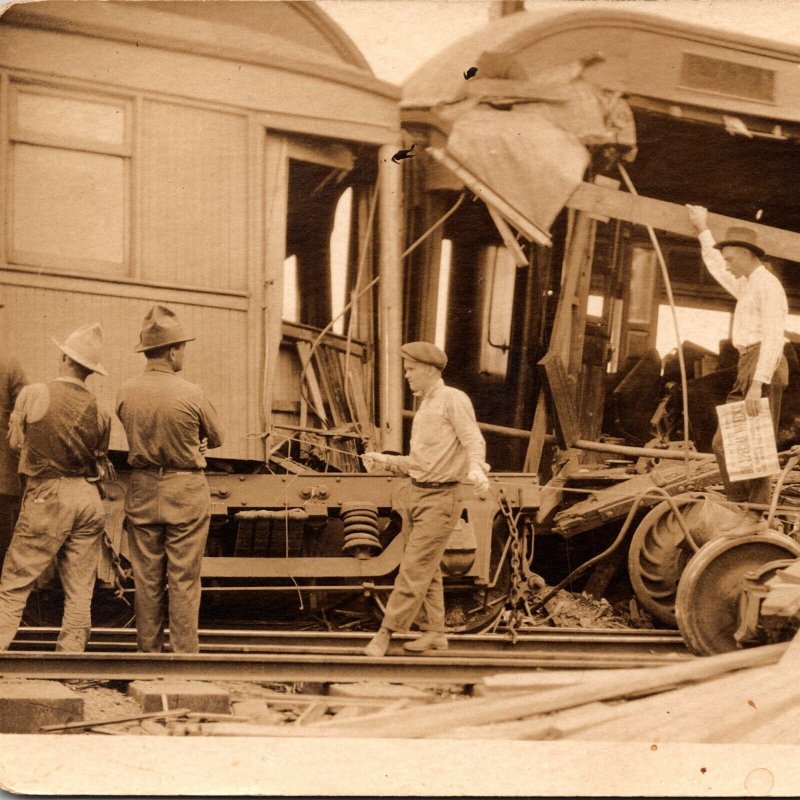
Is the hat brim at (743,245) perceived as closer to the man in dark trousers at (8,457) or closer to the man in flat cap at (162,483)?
the man in flat cap at (162,483)

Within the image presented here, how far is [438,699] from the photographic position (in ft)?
15.0

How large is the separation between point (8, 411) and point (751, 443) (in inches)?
131

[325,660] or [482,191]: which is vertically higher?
[482,191]

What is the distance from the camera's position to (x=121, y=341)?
5.14 metres

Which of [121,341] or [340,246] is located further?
[340,246]

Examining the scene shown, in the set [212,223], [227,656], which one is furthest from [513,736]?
[212,223]

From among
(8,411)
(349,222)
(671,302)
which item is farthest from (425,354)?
(8,411)

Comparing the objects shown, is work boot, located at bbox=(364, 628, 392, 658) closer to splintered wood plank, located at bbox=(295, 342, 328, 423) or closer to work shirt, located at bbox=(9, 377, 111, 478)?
splintered wood plank, located at bbox=(295, 342, 328, 423)

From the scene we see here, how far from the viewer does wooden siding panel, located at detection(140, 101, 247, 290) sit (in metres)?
A: 5.13

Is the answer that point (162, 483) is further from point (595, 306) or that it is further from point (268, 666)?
point (595, 306)

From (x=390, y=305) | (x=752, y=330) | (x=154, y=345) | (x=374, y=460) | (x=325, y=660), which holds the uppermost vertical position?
(x=390, y=305)

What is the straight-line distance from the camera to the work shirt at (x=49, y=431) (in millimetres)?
4949

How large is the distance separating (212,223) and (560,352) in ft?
6.13

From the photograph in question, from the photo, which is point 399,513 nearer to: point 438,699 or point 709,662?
point 438,699
